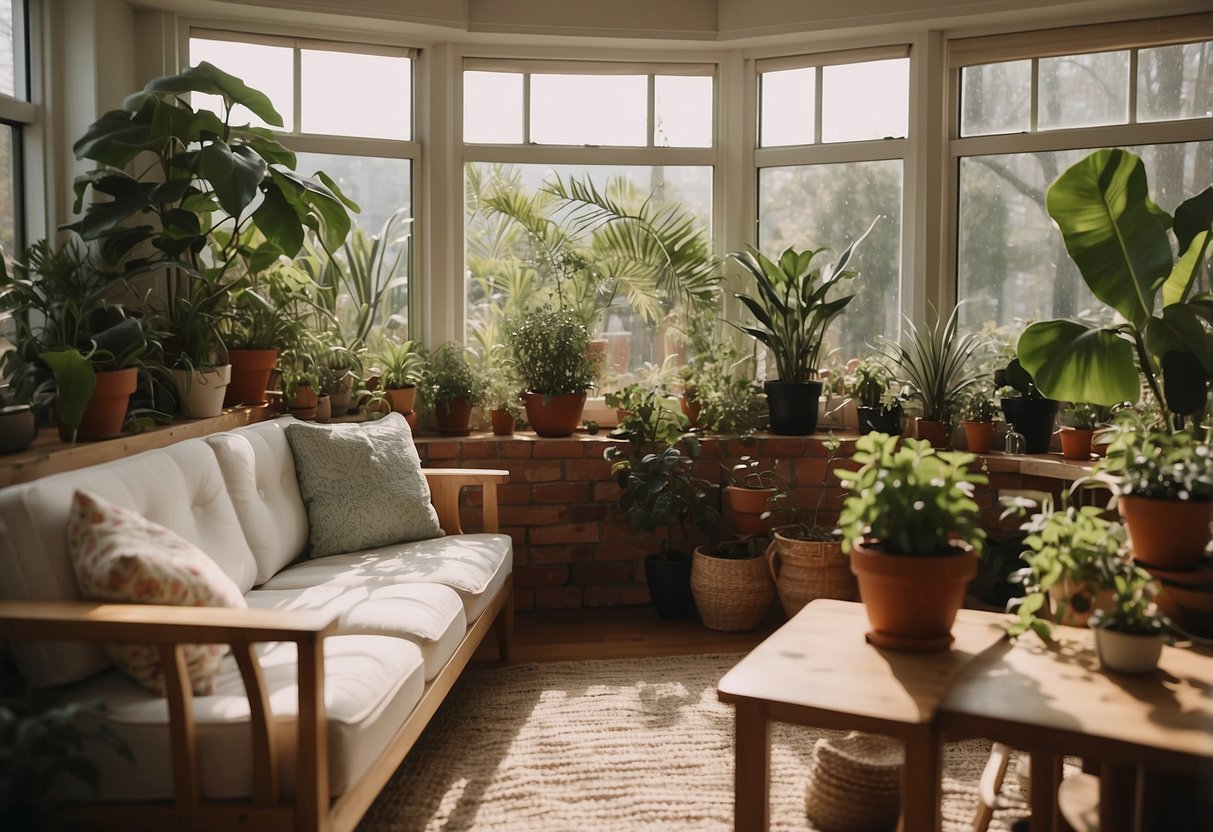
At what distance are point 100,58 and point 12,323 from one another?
113 cm

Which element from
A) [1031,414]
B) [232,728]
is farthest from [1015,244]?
[232,728]

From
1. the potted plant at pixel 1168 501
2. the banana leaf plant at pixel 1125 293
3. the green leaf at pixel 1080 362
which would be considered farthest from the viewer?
the green leaf at pixel 1080 362

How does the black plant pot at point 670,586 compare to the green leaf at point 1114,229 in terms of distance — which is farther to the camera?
the black plant pot at point 670,586

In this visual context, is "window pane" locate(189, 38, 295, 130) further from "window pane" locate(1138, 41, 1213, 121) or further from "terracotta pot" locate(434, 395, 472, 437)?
"window pane" locate(1138, 41, 1213, 121)

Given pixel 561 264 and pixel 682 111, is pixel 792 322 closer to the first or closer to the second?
pixel 561 264

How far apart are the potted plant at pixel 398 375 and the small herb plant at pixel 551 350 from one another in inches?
17.0

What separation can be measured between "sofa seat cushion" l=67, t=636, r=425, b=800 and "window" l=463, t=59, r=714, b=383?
105 inches

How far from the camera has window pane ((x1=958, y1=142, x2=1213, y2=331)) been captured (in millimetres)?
4402

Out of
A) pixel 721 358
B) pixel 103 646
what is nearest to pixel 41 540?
pixel 103 646

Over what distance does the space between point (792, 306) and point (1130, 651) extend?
2860 millimetres

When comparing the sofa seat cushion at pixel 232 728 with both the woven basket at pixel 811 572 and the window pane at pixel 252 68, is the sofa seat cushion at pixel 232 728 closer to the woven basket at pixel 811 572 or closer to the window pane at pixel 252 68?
the woven basket at pixel 811 572

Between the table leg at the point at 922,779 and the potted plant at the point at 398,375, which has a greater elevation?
the potted plant at the point at 398,375

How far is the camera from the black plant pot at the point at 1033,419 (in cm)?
423

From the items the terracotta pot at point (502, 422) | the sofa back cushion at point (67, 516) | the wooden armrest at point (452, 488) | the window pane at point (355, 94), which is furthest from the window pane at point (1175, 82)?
the sofa back cushion at point (67, 516)
